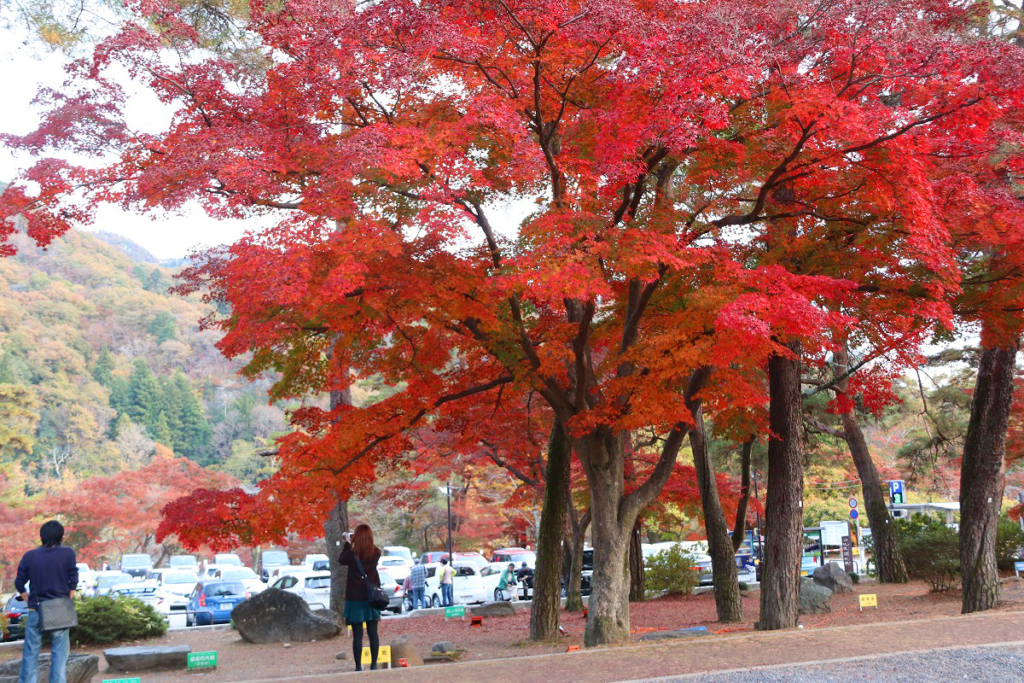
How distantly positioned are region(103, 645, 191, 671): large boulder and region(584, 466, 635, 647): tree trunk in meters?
4.94

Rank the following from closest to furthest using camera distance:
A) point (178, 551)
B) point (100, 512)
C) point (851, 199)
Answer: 1. point (851, 199)
2. point (100, 512)
3. point (178, 551)

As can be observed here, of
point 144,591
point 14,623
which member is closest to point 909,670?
point 14,623

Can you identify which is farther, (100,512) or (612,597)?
(100,512)

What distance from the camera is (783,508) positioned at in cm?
1091

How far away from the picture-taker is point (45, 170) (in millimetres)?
9258

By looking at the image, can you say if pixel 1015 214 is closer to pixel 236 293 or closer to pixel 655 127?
pixel 655 127

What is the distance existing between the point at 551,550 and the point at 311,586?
10.7 m

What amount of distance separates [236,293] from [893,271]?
24.4ft

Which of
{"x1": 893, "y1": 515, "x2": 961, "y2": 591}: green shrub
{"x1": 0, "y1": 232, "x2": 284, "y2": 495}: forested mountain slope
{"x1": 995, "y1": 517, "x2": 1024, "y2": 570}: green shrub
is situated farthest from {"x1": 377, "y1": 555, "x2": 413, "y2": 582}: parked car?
{"x1": 0, "y1": 232, "x2": 284, "y2": 495}: forested mountain slope

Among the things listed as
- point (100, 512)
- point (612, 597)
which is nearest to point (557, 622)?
point (612, 597)

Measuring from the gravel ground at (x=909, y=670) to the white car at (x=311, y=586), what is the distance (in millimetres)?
15323

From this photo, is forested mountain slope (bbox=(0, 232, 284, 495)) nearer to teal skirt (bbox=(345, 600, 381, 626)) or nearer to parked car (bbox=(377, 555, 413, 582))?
parked car (bbox=(377, 555, 413, 582))

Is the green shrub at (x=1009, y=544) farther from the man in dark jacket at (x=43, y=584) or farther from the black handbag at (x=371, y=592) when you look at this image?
the man in dark jacket at (x=43, y=584)

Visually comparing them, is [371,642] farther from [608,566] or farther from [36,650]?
[608,566]
